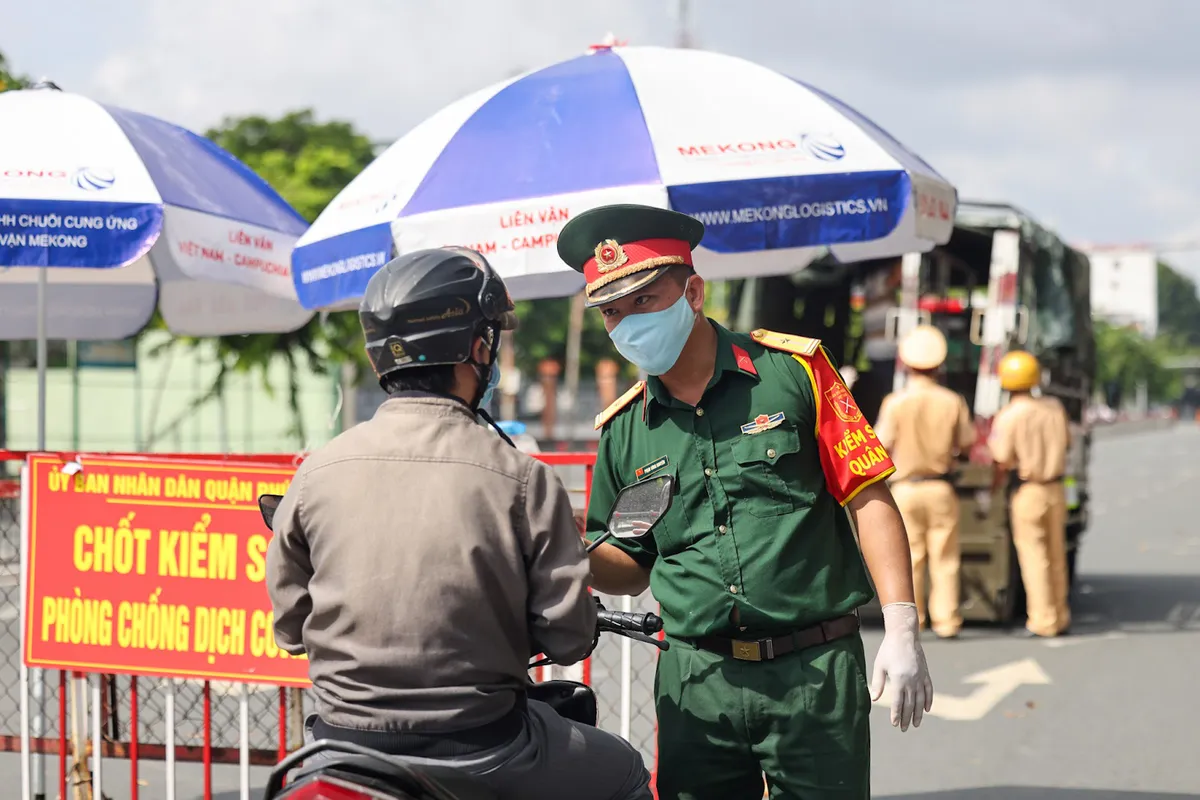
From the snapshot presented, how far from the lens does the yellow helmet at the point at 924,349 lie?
376 inches

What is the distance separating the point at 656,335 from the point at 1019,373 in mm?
7246

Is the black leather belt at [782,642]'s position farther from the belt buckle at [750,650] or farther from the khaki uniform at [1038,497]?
the khaki uniform at [1038,497]

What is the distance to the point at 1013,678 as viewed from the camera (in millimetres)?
8492

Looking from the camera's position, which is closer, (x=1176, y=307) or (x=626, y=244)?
(x=626, y=244)

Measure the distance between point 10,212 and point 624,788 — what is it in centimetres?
417

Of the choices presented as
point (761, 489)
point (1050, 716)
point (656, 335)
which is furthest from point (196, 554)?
point (1050, 716)

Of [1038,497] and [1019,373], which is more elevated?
[1019,373]

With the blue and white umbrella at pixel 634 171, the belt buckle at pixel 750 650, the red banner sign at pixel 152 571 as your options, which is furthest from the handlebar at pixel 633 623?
the blue and white umbrella at pixel 634 171

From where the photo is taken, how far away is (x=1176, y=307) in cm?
19100

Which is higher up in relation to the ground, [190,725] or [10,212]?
[10,212]

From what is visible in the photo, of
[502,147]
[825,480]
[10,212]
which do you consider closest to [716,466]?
[825,480]

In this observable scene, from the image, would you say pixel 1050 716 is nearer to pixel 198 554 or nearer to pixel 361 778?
pixel 198 554

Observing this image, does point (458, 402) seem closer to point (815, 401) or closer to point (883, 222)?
point (815, 401)

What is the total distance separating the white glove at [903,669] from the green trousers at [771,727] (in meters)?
0.11
